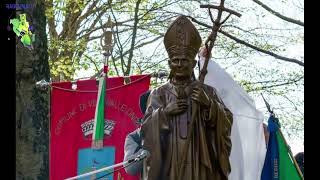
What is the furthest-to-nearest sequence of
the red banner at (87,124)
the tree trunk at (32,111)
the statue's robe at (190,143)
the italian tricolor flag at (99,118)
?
the tree trunk at (32,111) → the red banner at (87,124) → the italian tricolor flag at (99,118) → the statue's robe at (190,143)

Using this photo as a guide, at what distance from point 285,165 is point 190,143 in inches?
100

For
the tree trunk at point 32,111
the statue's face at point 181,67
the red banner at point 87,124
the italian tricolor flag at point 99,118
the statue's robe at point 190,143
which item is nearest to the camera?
the statue's robe at point 190,143

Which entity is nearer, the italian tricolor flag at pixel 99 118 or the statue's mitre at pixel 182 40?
the statue's mitre at pixel 182 40

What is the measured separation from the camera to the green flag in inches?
329

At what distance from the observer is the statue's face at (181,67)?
625 centimetres

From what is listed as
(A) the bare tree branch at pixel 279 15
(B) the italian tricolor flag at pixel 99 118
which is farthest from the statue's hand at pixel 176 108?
(A) the bare tree branch at pixel 279 15

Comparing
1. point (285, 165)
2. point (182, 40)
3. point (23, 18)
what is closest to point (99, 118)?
point (285, 165)

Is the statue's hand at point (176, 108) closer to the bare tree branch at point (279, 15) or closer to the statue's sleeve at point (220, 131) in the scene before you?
the statue's sleeve at point (220, 131)

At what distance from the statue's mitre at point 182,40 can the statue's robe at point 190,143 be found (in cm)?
28

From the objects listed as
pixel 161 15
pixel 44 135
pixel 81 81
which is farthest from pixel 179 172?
pixel 161 15

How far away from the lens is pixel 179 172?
6.06m

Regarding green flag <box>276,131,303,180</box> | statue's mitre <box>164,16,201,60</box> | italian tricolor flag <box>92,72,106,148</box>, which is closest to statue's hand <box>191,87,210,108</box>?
statue's mitre <box>164,16,201,60</box>
